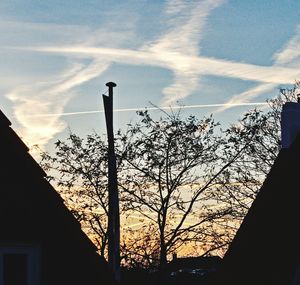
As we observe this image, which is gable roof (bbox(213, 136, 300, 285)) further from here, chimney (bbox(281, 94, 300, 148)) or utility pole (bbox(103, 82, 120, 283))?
utility pole (bbox(103, 82, 120, 283))

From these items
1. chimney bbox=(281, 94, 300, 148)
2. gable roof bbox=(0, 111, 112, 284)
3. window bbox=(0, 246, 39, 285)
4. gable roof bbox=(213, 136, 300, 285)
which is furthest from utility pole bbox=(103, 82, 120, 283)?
chimney bbox=(281, 94, 300, 148)

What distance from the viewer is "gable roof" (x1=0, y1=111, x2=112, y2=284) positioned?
29.7 ft

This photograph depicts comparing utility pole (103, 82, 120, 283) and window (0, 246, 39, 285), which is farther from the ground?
utility pole (103, 82, 120, 283)

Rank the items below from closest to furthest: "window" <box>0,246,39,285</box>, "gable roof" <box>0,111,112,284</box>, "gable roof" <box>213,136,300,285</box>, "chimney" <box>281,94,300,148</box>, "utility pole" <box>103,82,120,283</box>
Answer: "gable roof" <box>213,136,300,285</box>
"chimney" <box>281,94,300,148</box>
"window" <box>0,246,39,285</box>
"gable roof" <box>0,111,112,284</box>
"utility pole" <box>103,82,120,283</box>

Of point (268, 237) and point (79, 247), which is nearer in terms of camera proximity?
point (268, 237)

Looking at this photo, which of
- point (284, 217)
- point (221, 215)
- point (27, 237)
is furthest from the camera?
point (221, 215)

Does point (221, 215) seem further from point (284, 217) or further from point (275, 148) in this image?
point (284, 217)

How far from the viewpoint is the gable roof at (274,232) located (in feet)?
22.4

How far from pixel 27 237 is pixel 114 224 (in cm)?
497

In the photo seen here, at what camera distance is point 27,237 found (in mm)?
9047

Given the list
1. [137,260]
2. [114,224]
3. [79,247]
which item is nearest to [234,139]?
[137,260]

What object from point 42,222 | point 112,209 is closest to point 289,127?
point 42,222

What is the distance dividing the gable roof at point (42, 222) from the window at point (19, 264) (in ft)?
0.30

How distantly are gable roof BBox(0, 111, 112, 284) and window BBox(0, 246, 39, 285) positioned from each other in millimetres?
91
